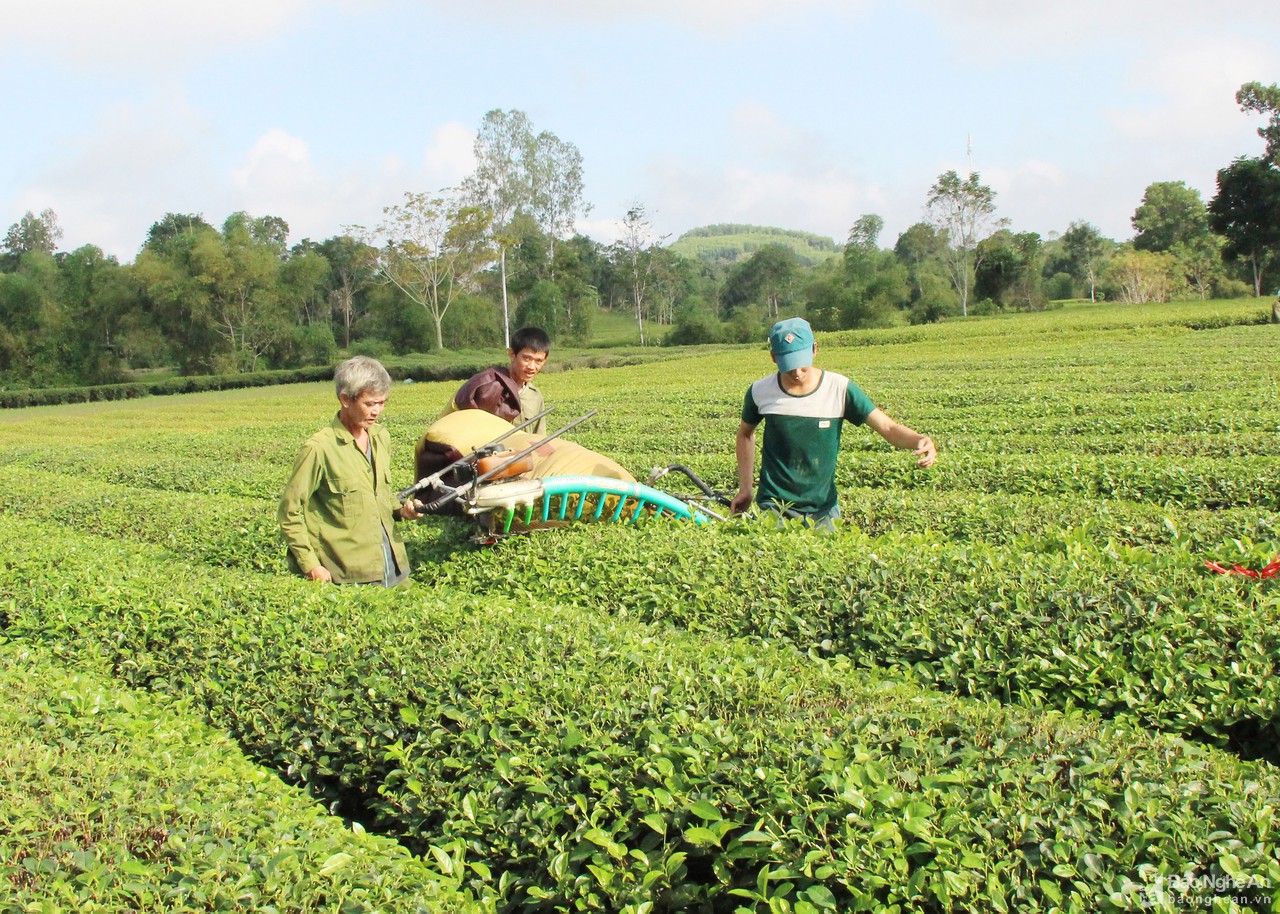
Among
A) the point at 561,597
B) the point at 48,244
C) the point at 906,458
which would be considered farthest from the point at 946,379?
the point at 48,244

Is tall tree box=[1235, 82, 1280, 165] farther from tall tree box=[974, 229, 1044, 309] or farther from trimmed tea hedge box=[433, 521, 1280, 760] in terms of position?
trimmed tea hedge box=[433, 521, 1280, 760]

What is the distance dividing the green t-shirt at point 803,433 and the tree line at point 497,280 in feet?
174

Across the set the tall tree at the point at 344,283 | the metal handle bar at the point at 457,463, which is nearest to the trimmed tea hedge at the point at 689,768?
the metal handle bar at the point at 457,463

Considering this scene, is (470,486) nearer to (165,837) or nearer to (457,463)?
(457,463)

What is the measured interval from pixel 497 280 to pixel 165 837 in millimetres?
73572

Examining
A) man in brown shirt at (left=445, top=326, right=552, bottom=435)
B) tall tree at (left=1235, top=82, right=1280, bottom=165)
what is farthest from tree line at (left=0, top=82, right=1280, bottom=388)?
man in brown shirt at (left=445, top=326, right=552, bottom=435)

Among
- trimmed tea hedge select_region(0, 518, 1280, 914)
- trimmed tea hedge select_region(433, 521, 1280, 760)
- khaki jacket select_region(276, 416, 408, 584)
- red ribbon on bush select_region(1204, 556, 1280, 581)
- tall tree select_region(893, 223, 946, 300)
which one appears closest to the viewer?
trimmed tea hedge select_region(0, 518, 1280, 914)

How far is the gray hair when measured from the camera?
532cm

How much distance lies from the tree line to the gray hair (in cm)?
5363

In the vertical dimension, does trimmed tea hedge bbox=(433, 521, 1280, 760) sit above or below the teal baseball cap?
below

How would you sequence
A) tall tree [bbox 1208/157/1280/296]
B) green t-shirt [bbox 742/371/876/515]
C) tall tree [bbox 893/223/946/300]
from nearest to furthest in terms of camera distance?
green t-shirt [bbox 742/371/876/515] → tall tree [bbox 1208/157/1280/296] → tall tree [bbox 893/223/946/300]

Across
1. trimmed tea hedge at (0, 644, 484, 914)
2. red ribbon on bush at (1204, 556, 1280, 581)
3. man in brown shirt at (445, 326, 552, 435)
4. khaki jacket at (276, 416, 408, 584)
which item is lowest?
trimmed tea hedge at (0, 644, 484, 914)

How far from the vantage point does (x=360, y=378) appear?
5.32m

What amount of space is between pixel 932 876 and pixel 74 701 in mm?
3495
